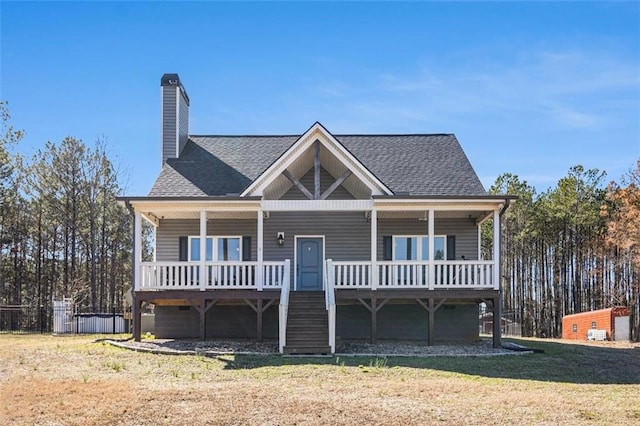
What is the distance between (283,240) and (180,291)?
3.92 meters

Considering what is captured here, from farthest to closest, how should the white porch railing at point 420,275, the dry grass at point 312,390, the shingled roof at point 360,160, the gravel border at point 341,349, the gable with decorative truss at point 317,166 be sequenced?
the shingled roof at point 360,160, the white porch railing at point 420,275, the gable with decorative truss at point 317,166, the gravel border at point 341,349, the dry grass at point 312,390

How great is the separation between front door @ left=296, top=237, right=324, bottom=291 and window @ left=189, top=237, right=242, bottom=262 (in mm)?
1918

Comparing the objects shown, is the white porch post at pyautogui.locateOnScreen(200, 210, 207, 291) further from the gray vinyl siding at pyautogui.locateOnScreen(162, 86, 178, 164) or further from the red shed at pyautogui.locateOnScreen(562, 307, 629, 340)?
the red shed at pyautogui.locateOnScreen(562, 307, 629, 340)

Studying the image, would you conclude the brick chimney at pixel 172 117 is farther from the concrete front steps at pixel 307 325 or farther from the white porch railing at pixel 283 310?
the concrete front steps at pixel 307 325

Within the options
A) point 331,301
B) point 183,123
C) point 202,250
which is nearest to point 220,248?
point 202,250

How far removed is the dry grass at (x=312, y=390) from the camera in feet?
34.0

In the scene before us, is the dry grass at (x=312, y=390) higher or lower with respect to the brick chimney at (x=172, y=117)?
lower

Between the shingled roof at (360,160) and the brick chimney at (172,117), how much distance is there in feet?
1.29

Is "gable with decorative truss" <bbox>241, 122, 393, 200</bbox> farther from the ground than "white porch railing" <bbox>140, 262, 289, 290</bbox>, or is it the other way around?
"gable with decorative truss" <bbox>241, 122, 393, 200</bbox>

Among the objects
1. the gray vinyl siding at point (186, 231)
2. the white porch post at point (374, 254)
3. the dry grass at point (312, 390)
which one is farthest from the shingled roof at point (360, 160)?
the dry grass at point (312, 390)

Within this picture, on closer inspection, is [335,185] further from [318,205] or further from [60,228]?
[60,228]

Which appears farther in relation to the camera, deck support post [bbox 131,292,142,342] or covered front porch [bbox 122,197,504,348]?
deck support post [bbox 131,292,142,342]

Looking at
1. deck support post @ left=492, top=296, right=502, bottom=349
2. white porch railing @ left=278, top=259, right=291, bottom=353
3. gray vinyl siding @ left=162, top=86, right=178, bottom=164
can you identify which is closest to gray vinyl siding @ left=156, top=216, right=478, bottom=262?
deck support post @ left=492, top=296, right=502, bottom=349

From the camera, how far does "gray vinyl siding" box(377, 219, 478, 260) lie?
21984mm
